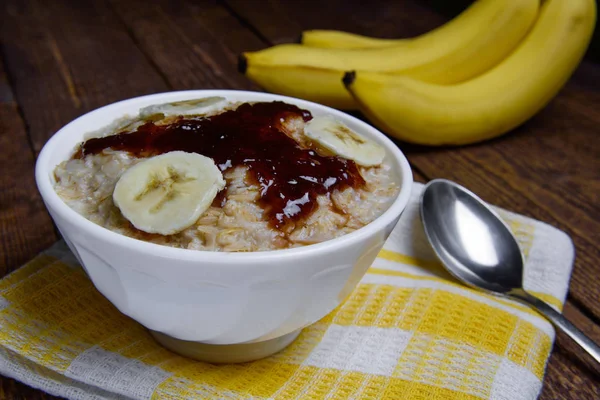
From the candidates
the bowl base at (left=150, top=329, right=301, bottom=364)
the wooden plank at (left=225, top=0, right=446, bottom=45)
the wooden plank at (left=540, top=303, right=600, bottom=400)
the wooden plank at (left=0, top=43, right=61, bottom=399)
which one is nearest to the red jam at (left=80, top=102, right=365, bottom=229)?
the bowl base at (left=150, top=329, right=301, bottom=364)

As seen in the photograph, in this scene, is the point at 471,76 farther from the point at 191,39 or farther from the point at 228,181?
the point at 228,181

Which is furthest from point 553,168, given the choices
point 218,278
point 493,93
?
point 218,278

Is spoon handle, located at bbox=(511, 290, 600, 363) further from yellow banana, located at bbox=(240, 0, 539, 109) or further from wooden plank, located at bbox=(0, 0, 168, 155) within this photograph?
wooden plank, located at bbox=(0, 0, 168, 155)

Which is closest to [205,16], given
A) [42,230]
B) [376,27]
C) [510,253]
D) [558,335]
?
[376,27]

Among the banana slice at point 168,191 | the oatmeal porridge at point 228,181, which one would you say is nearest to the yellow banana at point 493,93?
the oatmeal porridge at point 228,181

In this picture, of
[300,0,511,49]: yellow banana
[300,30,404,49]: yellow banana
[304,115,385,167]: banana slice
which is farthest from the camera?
[300,30,404,49]: yellow banana

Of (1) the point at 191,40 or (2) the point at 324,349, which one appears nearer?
(2) the point at 324,349

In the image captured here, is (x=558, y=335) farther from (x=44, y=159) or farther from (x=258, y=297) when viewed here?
(x=44, y=159)
